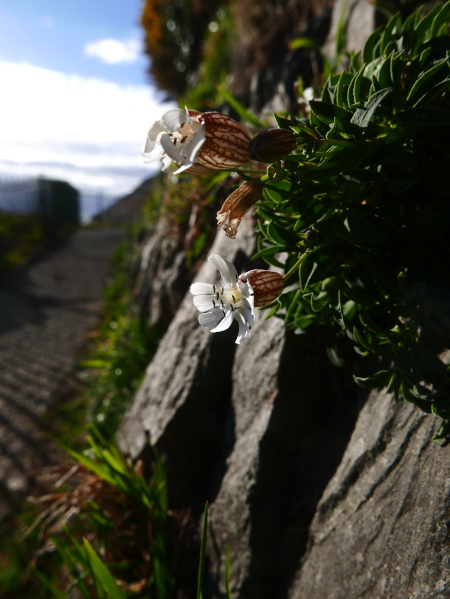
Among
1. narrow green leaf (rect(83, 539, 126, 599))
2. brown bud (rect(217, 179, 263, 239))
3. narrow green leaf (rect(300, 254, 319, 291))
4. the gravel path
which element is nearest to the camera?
brown bud (rect(217, 179, 263, 239))

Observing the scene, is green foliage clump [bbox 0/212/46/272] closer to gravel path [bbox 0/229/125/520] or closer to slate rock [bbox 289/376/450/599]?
gravel path [bbox 0/229/125/520]

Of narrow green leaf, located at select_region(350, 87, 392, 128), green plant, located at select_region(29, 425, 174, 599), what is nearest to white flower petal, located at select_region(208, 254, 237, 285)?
narrow green leaf, located at select_region(350, 87, 392, 128)

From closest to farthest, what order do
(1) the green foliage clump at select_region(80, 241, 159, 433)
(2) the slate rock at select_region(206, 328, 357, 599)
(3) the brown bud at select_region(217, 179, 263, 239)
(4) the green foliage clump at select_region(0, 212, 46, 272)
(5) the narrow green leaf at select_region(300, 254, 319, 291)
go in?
(3) the brown bud at select_region(217, 179, 263, 239)
(5) the narrow green leaf at select_region(300, 254, 319, 291)
(2) the slate rock at select_region(206, 328, 357, 599)
(1) the green foliage clump at select_region(80, 241, 159, 433)
(4) the green foliage clump at select_region(0, 212, 46, 272)

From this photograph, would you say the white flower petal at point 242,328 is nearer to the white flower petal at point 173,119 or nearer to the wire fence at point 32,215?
the white flower petal at point 173,119

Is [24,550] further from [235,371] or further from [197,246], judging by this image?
[197,246]

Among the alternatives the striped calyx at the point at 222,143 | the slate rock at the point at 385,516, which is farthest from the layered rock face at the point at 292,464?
the striped calyx at the point at 222,143

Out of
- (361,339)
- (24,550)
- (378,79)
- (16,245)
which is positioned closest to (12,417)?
(24,550)
